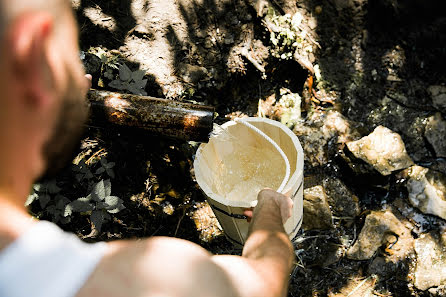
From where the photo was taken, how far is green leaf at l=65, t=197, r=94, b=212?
7.48 ft

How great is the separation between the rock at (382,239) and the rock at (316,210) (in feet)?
0.87

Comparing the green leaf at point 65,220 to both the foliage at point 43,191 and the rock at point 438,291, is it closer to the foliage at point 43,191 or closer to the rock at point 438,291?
the foliage at point 43,191

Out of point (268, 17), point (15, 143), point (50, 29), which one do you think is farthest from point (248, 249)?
point (268, 17)

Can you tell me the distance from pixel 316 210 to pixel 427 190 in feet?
3.08

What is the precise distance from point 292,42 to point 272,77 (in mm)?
361

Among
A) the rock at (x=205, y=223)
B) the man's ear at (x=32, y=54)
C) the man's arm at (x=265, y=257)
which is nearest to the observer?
the man's ear at (x=32, y=54)

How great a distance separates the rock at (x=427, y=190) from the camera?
3068 mm

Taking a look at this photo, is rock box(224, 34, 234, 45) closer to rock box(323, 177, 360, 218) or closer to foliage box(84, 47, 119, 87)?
foliage box(84, 47, 119, 87)

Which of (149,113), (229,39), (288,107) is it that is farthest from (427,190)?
(149,113)

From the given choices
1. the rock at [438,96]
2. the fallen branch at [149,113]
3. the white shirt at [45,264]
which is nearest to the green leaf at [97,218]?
the fallen branch at [149,113]

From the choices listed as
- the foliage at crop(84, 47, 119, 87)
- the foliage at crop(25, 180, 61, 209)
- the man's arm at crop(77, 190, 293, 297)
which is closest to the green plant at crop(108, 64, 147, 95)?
the foliage at crop(84, 47, 119, 87)

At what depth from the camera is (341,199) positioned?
3.16 meters

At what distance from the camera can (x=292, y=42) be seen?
3.29 meters

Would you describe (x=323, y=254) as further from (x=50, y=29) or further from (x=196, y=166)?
(x=50, y=29)
